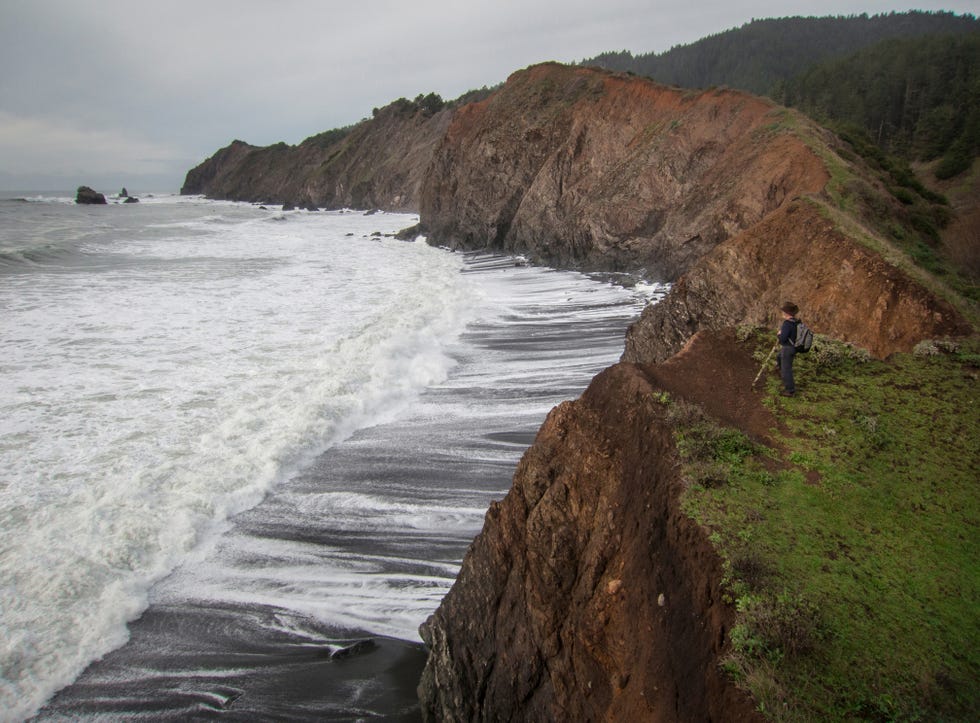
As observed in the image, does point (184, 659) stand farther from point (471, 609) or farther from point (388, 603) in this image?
point (471, 609)

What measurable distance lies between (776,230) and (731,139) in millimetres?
16265

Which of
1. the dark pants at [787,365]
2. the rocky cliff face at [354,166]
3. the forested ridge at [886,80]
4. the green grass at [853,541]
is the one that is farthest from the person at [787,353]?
the rocky cliff face at [354,166]

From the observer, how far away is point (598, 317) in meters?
19.6

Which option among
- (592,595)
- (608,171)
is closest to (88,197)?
(608,171)

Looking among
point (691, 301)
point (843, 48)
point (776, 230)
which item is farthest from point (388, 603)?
point (843, 48)

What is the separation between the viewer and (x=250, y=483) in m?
9.66

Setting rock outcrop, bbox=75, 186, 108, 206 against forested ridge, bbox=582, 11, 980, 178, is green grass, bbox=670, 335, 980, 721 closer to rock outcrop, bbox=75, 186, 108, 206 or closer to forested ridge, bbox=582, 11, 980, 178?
forested ridge, bbox=582, 11, 980, 178

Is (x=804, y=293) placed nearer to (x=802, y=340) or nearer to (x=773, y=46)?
(x=802, y=340)

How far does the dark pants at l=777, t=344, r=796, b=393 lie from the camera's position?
7094 millimetres

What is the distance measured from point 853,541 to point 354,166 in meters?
92.6

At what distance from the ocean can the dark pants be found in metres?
4.32

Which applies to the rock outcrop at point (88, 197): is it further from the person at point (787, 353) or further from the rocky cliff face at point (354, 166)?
the person at point (787, 353)

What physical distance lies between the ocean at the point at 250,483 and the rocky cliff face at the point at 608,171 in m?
5.26

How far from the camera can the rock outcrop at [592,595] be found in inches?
166
